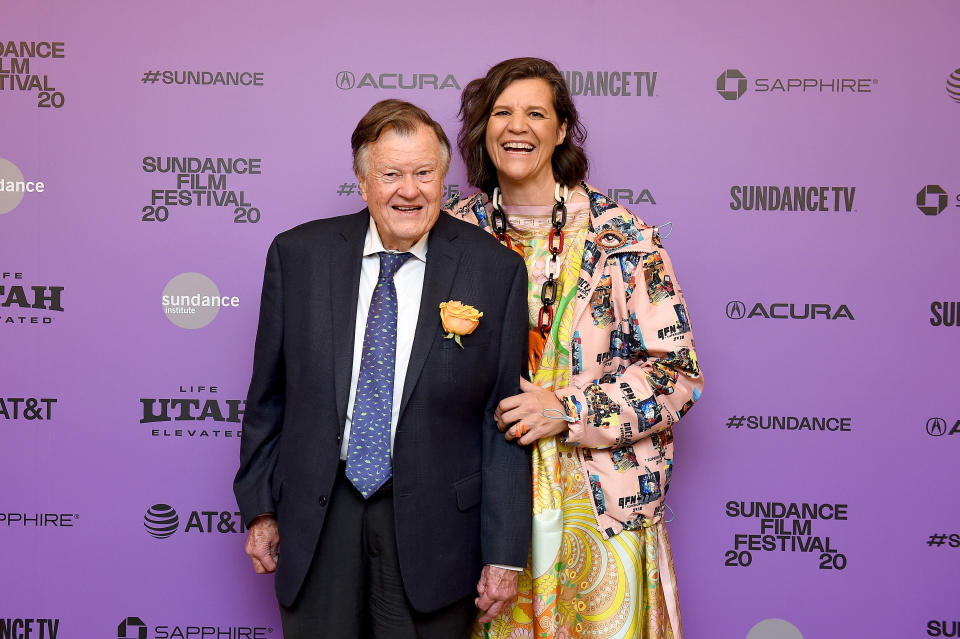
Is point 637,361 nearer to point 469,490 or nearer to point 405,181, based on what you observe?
point 469,490

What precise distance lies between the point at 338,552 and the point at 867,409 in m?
1.84

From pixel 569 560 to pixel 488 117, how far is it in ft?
4.07

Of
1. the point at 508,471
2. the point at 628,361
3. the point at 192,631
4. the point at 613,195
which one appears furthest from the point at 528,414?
the point at 192,631

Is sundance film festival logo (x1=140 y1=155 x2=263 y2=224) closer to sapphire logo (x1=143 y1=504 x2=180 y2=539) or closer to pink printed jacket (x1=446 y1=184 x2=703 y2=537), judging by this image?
sapphire logo (x1=143 y1=504 x2=180 y2=539)

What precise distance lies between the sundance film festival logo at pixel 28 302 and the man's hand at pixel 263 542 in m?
1.24

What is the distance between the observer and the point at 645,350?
2014 mm

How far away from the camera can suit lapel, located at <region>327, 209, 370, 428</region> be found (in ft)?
5.63

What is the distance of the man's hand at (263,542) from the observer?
1855 millimetres

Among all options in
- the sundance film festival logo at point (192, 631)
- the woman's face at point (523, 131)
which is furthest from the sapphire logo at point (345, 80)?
the sundance film festival logo at point (192, 631)

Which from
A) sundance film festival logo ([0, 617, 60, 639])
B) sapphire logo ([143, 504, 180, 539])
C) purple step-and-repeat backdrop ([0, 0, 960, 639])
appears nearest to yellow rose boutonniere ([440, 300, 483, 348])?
purple step-and-repeat backdrop ([0, 0, 960, 639])

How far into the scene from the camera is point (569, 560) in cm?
201

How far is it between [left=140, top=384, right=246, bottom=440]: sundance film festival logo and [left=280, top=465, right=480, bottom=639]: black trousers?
0.97 metres

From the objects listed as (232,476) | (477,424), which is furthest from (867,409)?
(232,476)

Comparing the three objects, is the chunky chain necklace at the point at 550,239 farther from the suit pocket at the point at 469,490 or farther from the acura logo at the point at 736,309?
the acura logo at the point at 736,309
